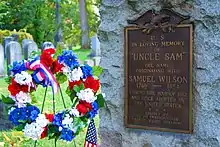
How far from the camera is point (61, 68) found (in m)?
3.54

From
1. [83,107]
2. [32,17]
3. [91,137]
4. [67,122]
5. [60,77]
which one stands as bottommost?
[91,137]

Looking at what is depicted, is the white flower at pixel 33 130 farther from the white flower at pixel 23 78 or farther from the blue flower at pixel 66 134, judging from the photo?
the white flower at pixel 23 78

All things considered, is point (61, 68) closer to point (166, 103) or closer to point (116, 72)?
point (116, 72)

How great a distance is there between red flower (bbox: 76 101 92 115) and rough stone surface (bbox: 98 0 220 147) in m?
0.80

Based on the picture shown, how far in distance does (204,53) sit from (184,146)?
0.89m

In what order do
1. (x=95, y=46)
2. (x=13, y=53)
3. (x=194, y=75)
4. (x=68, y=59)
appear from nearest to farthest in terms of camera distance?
1. (x=68, y=59)
2. (x=194, y=75)
3. (x=13, y=53)
4. (x=95, y=46)

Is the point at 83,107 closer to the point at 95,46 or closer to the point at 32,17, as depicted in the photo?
the point at 95,46

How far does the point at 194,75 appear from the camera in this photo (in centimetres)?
379

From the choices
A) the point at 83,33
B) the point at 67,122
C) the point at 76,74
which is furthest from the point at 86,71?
the point at 83,33

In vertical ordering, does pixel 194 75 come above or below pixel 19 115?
above

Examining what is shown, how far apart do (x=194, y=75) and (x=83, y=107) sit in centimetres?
108

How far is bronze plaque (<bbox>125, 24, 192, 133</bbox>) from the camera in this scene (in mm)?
3834

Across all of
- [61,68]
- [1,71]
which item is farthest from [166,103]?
[1,71]

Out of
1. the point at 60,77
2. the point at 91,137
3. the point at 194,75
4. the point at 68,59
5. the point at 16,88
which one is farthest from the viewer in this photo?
the point at 91,137
